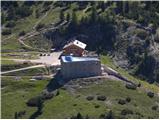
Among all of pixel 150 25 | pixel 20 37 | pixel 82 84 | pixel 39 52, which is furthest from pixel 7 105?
pixel 150 25

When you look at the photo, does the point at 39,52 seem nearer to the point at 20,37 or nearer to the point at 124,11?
the point at 20,37

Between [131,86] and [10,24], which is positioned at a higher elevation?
[10,24]

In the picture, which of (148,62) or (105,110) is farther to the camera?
(148,62)

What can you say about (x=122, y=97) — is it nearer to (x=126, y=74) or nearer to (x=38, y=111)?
(x=126, y=74)

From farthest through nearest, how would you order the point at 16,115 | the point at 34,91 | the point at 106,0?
the point at 106,0 → the point at 34,91 → the point at 16,115

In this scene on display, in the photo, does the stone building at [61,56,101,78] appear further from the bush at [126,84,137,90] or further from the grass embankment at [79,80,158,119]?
the bush at [126,84,137,90]

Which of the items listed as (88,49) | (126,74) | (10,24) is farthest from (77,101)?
(10,24)

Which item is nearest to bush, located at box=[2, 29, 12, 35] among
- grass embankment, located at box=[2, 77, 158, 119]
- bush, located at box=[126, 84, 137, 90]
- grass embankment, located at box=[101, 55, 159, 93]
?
grass embankment, located at box=[101, 55, 159, 93]
